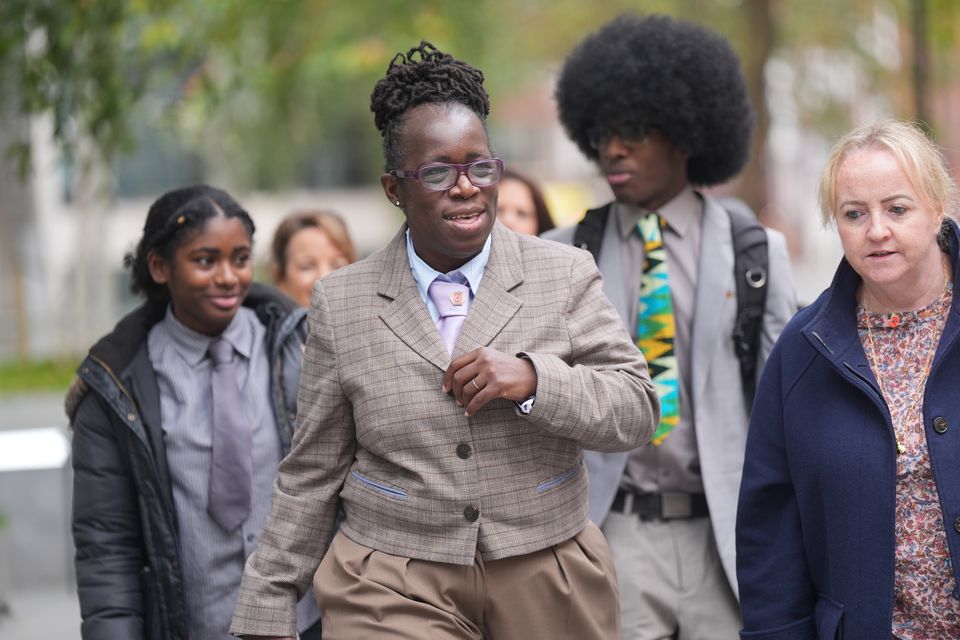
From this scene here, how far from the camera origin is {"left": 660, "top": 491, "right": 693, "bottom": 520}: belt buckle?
15.3 feet

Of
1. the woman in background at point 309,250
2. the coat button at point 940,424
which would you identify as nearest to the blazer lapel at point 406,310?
the coat button at point 940,424

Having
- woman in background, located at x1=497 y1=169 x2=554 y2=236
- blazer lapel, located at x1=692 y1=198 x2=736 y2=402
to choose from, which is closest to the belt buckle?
blazer lapel, located at x1=692 y1=198 x2=736 y2=402

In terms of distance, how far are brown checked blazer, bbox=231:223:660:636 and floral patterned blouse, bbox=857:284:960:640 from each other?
64cm

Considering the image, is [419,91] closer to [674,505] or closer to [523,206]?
[674,505]

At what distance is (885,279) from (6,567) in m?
6.34

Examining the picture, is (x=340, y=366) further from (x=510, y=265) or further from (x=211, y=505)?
(x=211, y=505)

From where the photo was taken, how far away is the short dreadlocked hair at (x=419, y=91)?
11.8 feet

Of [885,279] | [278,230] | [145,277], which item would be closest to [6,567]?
[278,230]

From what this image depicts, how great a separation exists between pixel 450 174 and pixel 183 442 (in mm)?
1426

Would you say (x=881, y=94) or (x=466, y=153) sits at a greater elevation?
(x=881, y=94)

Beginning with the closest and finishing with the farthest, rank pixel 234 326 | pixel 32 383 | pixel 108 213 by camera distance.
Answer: pixel 234 326, pixel 32 383, pixel 108 213

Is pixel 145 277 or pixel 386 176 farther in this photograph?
pixel 145 277

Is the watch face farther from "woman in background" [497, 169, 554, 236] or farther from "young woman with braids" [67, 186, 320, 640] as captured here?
"woman in background" [497, 169, 554, 236]

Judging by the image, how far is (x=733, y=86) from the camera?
17.2ft
